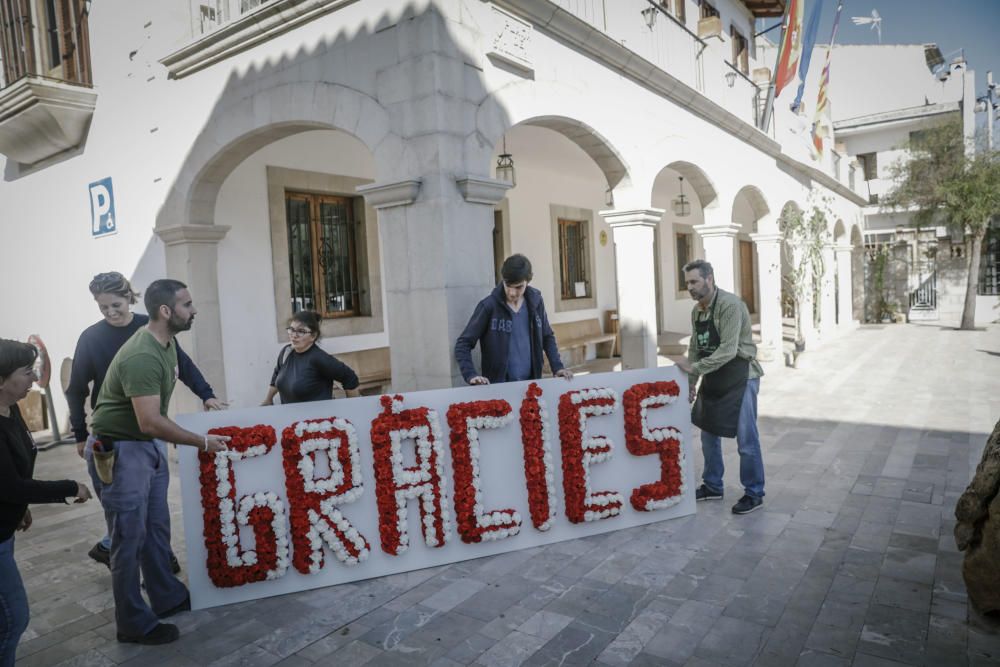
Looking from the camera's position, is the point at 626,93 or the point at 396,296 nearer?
the point at 396,296

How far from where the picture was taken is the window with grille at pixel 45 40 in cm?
814

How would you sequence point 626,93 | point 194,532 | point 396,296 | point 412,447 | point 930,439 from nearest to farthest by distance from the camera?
point 194,532 < point 412,447 < point 396,296 < point 930,439 < point 626,93

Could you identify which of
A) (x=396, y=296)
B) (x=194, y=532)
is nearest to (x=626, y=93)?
(x=396, y=296)

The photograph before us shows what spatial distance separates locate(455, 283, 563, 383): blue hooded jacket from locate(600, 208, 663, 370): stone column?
3.26 metres

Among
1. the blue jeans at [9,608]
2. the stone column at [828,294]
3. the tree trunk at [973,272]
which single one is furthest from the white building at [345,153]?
the tree trunk at [973,272]

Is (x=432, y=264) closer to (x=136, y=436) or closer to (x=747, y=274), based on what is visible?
(x=136, y=436)

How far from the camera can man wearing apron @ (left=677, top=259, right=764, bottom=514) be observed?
4.41 m

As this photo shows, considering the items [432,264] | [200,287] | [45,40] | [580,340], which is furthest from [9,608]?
[580,340]

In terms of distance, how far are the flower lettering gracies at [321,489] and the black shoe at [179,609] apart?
1.79 ft

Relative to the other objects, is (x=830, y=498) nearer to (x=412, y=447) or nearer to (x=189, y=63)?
(x=412, y=447)

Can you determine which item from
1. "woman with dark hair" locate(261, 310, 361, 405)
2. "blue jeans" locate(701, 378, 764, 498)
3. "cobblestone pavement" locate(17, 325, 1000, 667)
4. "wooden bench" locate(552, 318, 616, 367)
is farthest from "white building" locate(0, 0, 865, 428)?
"blue jeans" locate(701, 378, 764, 498)

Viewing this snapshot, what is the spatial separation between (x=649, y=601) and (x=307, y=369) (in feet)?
7.71

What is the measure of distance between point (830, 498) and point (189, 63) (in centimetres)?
683

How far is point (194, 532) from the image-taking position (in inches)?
135
